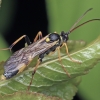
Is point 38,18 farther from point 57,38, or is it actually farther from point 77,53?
point 77,53

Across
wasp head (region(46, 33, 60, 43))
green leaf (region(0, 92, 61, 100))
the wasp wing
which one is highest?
green leaf (region(0, 92, 61, 100))

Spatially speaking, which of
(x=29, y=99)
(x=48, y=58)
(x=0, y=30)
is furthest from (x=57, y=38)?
(x=29, y=99)

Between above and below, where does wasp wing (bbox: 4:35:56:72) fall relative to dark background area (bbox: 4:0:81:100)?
below

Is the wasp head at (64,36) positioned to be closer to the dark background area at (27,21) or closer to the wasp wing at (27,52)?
the wasp wing at (27,52)

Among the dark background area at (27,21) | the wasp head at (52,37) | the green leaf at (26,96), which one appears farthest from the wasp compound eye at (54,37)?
the green leaf at (26,96)

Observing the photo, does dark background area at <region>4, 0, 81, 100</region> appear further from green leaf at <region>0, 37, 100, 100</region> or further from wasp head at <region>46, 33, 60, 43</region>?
green leaf at <region>0, 37, 100, 100</region>

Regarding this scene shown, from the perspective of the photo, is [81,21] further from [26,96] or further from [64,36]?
[26,96]

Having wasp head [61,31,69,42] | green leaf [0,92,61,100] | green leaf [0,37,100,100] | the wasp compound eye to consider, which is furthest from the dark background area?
green leaf [0,92,61,100]
